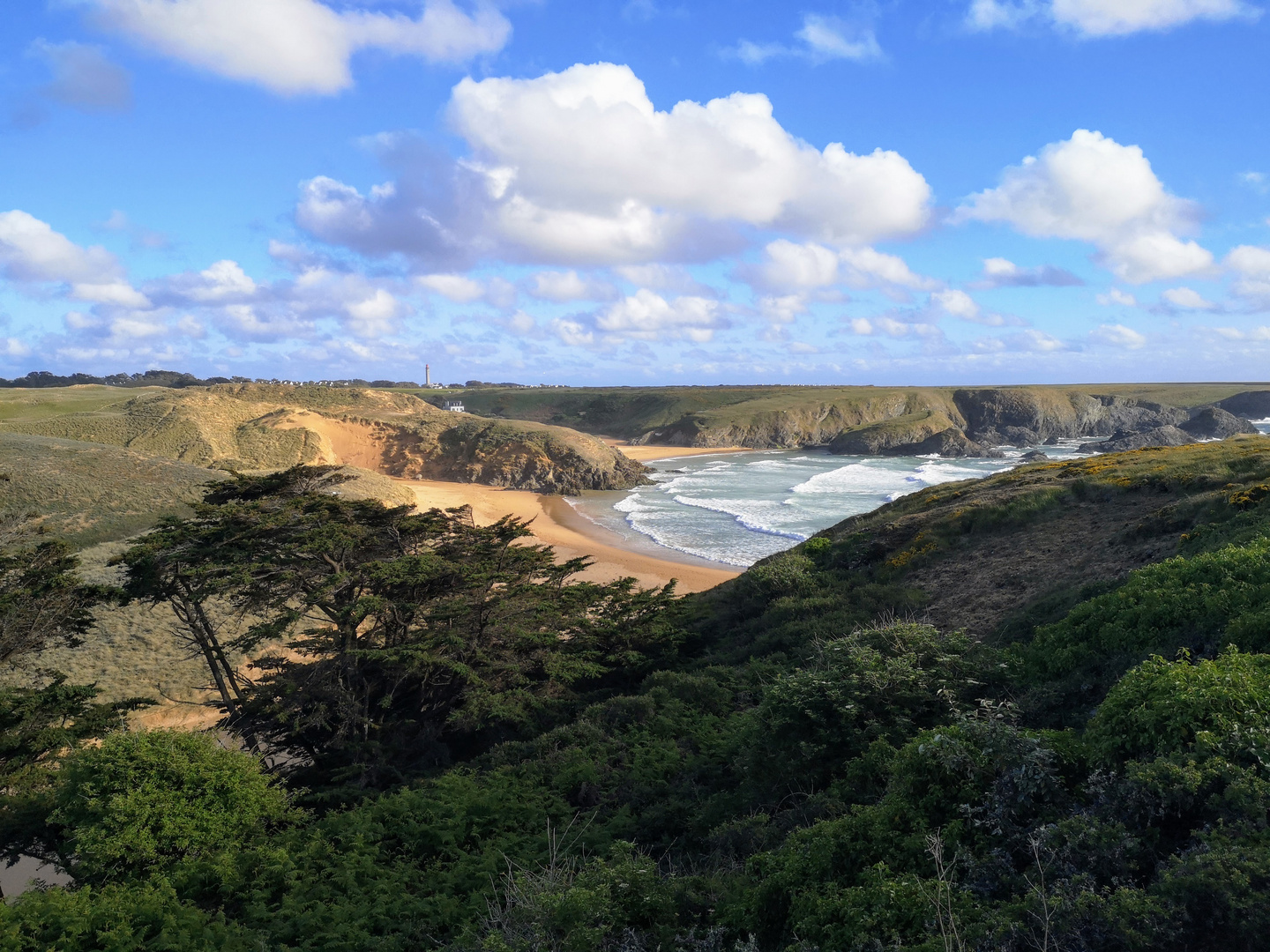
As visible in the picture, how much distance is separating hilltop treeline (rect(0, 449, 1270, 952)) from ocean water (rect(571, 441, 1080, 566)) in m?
15.4

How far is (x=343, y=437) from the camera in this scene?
5609 centimetres

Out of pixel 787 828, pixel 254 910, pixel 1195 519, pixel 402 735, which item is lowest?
pixel 402 735

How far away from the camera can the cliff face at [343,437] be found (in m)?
44.3

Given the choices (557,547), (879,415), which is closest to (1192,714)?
(557,547)

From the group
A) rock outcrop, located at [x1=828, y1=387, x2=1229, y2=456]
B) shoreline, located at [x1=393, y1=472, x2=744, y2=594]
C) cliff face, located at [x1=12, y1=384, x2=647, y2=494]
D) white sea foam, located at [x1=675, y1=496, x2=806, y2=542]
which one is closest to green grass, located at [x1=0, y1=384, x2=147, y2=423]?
cliff face, located at [x1=12, y1=384, x2=647, y2=494]

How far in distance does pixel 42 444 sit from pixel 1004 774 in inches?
1538

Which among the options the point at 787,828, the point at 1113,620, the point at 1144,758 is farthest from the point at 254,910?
the point at 1113,620

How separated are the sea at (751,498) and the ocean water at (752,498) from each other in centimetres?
6

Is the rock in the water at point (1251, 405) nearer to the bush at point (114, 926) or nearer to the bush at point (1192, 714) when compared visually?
the bush at point (1192, 714)

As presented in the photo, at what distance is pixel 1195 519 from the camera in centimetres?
1104

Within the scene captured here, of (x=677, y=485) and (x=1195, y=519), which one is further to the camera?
(x=677, y=485)

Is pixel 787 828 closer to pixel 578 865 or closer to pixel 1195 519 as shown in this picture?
pixel 578 865

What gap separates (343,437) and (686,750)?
5384 centimetres

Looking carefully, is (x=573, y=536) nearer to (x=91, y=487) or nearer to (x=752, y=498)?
(x=752, y=498)
